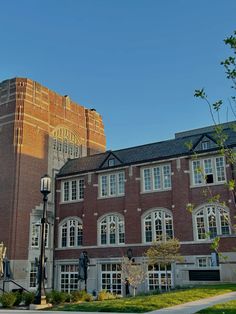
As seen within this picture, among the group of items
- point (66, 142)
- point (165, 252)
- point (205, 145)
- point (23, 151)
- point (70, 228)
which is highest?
point (66, 142)

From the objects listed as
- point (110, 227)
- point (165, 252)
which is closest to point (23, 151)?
point (110, 227)

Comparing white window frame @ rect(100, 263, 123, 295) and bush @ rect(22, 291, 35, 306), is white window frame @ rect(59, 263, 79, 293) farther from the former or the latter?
bush @ rect(22, 291, 35, 306)

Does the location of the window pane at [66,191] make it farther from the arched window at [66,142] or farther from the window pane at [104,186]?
the window pane at [104,186]

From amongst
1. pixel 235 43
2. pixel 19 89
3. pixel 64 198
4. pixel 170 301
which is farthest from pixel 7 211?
pixel 235 43

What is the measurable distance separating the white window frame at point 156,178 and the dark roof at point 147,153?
809mm

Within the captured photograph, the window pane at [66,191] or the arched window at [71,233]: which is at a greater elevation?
the window pane at [66,191]

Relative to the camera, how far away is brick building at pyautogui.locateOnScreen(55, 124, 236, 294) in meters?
27.4

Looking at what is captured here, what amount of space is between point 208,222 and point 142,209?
18.3 ft

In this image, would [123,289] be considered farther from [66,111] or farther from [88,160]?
[66,111]

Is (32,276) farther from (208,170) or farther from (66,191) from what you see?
(208,170)


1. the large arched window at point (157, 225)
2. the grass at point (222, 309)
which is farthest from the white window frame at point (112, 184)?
the grass at point (222, 309)

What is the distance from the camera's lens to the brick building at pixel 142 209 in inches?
1080

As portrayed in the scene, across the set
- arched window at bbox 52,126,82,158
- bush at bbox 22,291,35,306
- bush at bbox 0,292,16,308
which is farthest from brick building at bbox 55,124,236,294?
bush at bbox 0,292,16,308

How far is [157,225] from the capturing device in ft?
97.3
